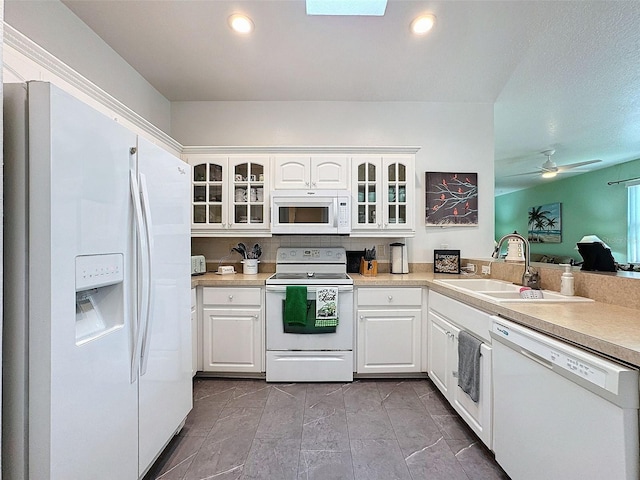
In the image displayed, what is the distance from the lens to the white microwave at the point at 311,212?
261 cm

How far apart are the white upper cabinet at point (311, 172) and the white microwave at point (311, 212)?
3.8 inches

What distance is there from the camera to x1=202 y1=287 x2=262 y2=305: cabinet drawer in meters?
2.40

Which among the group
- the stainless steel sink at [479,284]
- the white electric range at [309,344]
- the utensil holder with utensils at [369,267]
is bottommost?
the white electric range at [309,344]

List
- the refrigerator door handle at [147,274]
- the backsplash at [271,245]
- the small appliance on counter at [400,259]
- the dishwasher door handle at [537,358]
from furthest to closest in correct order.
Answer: the backsplash at [271,245], the small appliance on counter at [400,259], the refrigerator door handle at [147,274], the dishwasher door handle at [537,358]

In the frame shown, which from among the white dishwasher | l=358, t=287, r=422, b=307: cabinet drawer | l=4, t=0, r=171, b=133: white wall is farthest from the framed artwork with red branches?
l=4, t=0, r=171, b=133: white wall

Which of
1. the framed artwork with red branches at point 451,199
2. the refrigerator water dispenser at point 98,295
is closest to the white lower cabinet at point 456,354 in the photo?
the framed artwork with red branches at point 451,199

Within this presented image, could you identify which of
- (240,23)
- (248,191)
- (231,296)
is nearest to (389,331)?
(231,296)

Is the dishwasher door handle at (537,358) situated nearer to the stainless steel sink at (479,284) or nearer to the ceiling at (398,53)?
the stainless steel sink at (479,284)

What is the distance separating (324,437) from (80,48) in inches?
118

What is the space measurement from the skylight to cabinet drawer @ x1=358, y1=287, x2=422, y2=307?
79.4 inches

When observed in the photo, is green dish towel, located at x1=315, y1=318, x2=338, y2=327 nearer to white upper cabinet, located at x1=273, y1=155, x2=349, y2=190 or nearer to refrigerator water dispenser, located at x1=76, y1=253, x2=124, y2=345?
white upper cabinet, located at x1=273, y1=155, x2=349, y2=190

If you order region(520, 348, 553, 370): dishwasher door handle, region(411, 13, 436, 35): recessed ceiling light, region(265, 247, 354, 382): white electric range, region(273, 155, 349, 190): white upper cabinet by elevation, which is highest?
region(411, 13, 436, 35): recessed ceiling light

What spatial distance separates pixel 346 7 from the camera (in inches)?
75.2

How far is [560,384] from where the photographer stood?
3.46 feet
